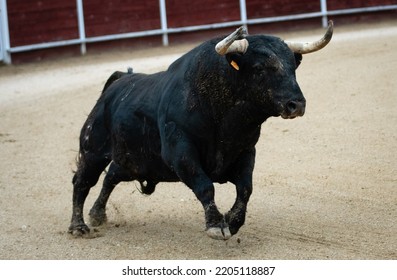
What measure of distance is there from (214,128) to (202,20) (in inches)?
400

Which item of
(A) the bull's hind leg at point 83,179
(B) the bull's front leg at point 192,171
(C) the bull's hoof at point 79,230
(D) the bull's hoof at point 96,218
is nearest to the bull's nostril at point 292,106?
(B) the bull's front leg at point 192,171

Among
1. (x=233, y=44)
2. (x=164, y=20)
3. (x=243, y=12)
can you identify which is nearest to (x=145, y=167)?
(x=233, y=44)

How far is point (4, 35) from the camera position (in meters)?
14.1

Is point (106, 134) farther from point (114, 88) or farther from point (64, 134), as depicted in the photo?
point (64, 134)

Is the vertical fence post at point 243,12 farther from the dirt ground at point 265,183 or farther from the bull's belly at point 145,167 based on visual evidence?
the bull's belly at point 145,167

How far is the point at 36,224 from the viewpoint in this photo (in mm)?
6125

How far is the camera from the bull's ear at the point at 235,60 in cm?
466

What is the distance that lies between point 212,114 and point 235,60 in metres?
0.38

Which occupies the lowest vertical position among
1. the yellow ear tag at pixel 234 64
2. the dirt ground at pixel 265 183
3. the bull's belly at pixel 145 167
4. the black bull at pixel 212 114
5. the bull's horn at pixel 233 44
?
the dirt ground at pixel 265 183

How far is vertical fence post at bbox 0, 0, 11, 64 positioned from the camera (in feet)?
46.0

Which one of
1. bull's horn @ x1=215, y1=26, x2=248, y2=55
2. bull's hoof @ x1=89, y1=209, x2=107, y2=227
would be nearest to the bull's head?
bull's horn @ x1=215, y1=26, x2=248, y2=55

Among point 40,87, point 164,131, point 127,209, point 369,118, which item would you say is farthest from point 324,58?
point 164,131

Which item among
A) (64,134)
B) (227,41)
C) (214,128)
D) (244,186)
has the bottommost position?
(64,134)

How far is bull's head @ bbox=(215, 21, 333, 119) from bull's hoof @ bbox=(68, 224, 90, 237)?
1696mm
